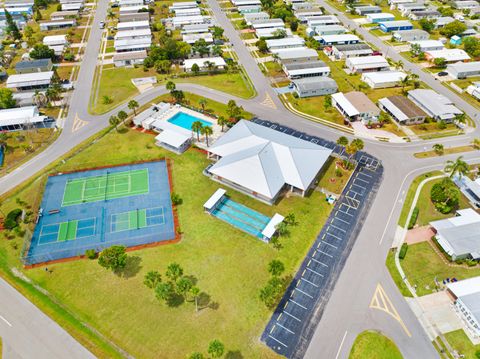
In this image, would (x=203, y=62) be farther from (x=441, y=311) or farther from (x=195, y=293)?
(x=441, y=311)

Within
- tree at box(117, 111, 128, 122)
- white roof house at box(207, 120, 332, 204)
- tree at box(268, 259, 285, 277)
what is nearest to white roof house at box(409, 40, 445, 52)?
white roof house at box(207, 120, 332, 204)

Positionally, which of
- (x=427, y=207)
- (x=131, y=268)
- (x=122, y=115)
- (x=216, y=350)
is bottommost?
(x=131, y=268)

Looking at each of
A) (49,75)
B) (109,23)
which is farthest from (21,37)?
(49,75)

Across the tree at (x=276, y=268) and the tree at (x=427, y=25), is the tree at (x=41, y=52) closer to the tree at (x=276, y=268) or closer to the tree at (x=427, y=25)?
the tree at (x=276, y=268)

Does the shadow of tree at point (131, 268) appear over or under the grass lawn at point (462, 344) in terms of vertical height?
under

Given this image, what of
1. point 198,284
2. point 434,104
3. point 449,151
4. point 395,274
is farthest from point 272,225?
point 434,104

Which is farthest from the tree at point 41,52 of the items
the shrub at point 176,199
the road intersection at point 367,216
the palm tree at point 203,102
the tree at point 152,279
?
the tree at point 152,279
